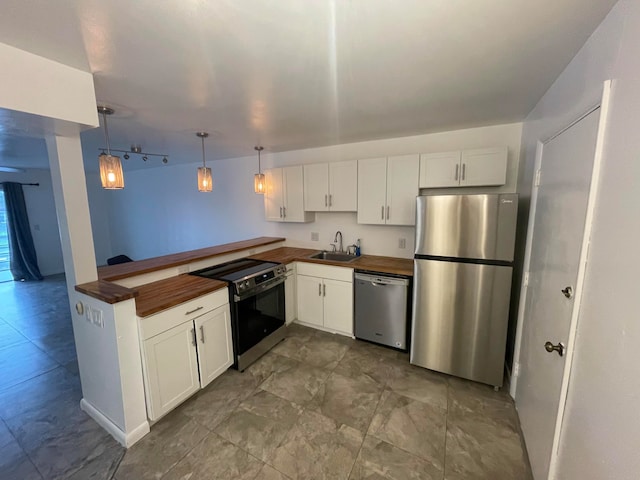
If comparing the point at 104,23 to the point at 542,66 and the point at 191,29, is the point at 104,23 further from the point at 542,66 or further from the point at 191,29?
the point at 542,66

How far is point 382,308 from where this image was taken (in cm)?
283

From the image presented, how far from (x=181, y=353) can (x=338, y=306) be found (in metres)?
1.72

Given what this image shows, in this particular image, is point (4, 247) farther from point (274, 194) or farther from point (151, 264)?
point (274, 194)

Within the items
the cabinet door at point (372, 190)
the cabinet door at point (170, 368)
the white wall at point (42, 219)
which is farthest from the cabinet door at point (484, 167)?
the white wall at point (42, 219)

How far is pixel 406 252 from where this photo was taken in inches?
128

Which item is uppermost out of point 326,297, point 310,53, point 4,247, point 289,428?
point 310,53

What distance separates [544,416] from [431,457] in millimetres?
724

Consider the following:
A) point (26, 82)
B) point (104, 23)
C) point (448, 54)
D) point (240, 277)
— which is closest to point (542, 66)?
point (448, 54)

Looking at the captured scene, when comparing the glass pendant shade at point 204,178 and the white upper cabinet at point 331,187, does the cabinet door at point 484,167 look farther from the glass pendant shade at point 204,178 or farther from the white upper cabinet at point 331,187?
the glass pendant shade at point 204,178

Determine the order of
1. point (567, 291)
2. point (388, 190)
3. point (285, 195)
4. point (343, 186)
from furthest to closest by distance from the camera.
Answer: point (285, 195), point (343, 186), point (388, 190), point (567, 291)

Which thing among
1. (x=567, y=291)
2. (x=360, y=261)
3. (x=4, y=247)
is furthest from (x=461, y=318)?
(x=4, y=247)

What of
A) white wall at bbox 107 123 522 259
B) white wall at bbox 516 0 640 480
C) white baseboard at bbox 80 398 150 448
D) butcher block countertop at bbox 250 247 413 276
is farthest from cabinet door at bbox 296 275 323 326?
white wall at bbox 516 0 640 480

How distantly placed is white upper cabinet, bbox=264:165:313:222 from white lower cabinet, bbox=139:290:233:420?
1.65 metres

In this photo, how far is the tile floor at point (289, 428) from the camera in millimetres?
1624
